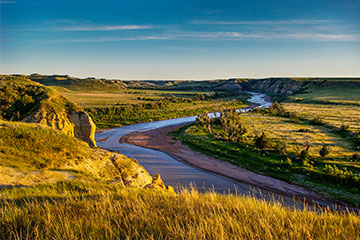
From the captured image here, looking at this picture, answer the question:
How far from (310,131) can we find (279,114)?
694 inches

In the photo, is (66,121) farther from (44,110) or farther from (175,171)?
(175,171)

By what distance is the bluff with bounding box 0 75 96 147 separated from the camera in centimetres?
1681

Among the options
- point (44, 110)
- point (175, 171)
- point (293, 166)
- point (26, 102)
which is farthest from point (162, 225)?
point (26, 102)

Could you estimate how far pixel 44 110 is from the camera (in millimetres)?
17047

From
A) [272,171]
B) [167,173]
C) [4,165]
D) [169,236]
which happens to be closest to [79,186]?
[4,165]

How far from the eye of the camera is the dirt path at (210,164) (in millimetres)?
16141

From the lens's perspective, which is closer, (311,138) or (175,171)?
(175,171)

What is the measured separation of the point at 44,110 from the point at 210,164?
16.0 meters

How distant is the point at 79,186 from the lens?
20.7 ft

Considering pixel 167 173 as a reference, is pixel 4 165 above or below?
above

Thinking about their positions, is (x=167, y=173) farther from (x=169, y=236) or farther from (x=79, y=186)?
(x=169, y=236)

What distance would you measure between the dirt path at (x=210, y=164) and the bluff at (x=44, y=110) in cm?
1117

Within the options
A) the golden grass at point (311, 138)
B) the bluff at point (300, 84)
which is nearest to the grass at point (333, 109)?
the bluff at point (300, 84)

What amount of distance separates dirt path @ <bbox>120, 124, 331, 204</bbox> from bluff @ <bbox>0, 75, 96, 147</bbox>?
11.2 m
